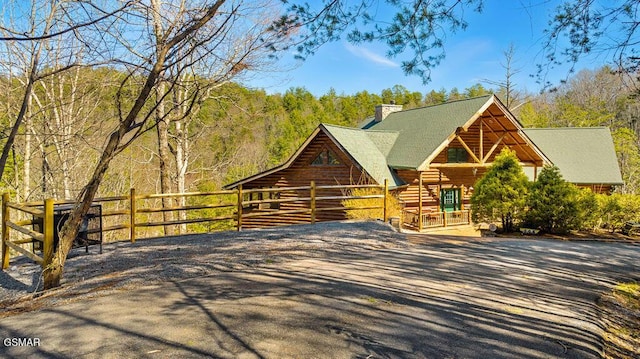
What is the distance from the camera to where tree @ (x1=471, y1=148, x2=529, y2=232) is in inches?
506

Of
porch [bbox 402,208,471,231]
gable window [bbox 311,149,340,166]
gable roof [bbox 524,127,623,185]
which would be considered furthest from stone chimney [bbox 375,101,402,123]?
porch [bbox 402,208,471,231]

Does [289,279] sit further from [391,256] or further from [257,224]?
[257,224]

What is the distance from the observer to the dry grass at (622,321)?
12.7ft

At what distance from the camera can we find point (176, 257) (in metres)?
7.19

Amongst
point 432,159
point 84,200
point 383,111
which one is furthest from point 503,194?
point 383,111

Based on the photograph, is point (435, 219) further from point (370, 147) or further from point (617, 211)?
point (617, 211)

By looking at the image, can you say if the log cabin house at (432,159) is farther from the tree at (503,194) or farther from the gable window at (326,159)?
the tree at (503,194)

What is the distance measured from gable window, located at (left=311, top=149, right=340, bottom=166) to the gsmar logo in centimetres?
1445

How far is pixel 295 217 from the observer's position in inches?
727

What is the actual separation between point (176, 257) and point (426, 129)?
14.3m

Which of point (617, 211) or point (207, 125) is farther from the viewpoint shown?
point (207, 125)

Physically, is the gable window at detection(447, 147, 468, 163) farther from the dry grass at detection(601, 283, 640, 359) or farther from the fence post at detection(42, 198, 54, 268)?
the fence post at detection(42, 198, 54, 268)

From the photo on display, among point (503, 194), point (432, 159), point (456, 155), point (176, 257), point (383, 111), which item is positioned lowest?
point (176, 257)

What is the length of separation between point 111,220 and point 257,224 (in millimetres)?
9956
